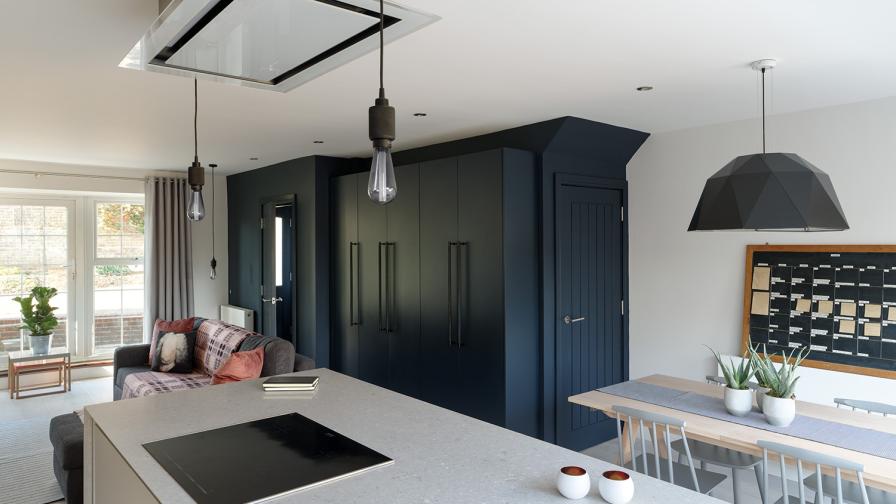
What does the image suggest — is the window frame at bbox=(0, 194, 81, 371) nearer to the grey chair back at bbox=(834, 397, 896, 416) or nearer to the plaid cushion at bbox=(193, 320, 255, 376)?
the plaid cushion at bbox=(193, 320, 255, 376)

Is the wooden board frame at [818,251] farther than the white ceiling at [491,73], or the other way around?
the wooden board frame at [818,251]

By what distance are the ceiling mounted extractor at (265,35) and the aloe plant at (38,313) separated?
506cm

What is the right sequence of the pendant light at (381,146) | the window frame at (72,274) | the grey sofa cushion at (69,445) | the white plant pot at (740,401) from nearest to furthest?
1. the pendant light at (381,146)
2. the white plant pot at (740,401)
3. the grey sofa cushion at (69,445)
4. the window frame at (72,274)

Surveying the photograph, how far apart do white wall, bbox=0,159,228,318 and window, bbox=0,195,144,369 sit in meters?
0.39

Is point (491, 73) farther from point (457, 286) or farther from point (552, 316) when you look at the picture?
point (552, 316)

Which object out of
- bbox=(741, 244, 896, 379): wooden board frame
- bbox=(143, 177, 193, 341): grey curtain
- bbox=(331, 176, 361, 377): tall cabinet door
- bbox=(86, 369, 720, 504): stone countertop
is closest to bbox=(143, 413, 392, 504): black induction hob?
bbox=(86, 369, 720, 504): stone countertop

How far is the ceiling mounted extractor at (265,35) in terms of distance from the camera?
1.64m

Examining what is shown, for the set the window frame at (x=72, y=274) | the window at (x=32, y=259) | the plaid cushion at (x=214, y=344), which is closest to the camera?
the plaid cushion at (x=214, y=344)

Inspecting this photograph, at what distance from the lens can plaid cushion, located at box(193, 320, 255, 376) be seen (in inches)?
183

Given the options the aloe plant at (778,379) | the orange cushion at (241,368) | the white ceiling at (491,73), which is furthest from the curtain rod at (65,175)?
the aloe plant at (778,379)

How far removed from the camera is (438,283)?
4559 millimetres

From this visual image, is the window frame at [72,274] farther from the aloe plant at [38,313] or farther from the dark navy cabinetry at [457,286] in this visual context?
the dark navy cabinetry at [457,286]

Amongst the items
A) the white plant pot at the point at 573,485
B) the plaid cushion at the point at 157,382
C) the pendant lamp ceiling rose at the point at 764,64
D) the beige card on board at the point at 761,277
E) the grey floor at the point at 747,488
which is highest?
the pendant lamp ceiling rose at the point at 764,64

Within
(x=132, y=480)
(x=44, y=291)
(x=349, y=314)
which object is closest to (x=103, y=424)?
(x=132, y=480)
